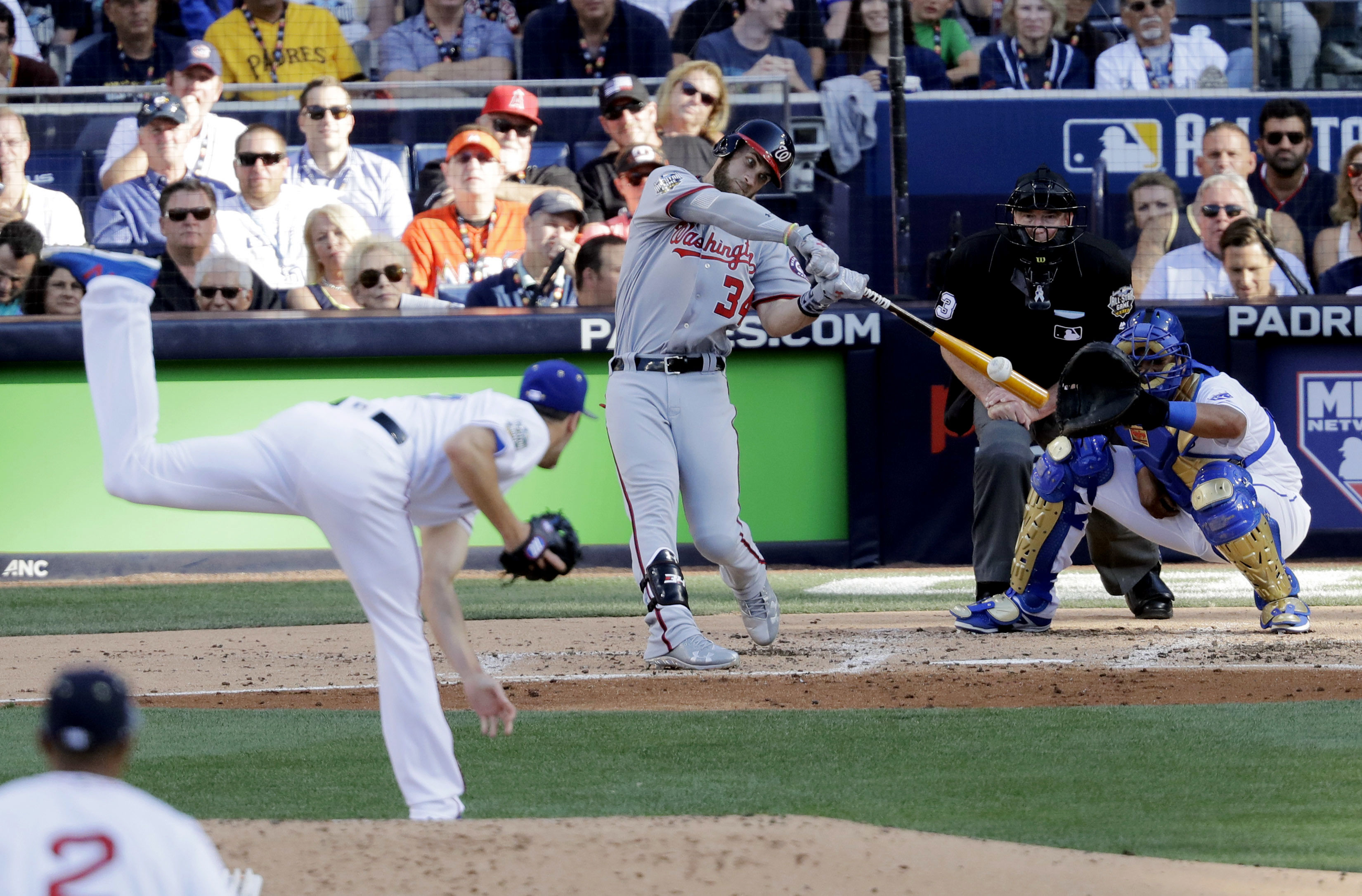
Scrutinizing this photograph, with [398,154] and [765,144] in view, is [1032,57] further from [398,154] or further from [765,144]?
[765,144]

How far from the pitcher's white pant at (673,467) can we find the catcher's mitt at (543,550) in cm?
218

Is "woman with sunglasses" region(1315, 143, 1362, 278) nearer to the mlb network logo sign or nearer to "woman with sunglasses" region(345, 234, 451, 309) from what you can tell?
"woman with sunglasses" region(345, 234, 451, 309)

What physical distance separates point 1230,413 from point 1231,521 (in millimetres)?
448

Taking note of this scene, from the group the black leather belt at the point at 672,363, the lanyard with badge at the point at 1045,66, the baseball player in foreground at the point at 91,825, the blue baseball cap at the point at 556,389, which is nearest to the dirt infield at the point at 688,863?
the blue baseball cap at the point at 556,389

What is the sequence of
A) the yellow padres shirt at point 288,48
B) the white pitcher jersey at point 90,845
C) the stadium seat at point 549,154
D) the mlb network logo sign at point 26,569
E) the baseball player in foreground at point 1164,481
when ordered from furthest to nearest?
1. the yellow padres shirt at point 288,48
2. the stadium seat at point 549,154
3. the mlb network logo sign at point 26,569
4. the baseball player in foreground at point 1164,481
5. the white pitcher jersey at point 90,845

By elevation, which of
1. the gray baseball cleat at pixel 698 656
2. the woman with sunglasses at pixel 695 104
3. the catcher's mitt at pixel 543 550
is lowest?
the gray baseball cleat at pixel 698 656

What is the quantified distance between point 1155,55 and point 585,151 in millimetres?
3997


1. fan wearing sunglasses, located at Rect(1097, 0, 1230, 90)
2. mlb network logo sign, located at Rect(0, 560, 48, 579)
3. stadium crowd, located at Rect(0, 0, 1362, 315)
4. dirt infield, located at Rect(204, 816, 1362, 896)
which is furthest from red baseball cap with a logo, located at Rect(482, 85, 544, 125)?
dirt infield, located at Rect(204, 816, 1362, 896)

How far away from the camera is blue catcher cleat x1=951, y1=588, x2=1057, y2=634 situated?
700 cm

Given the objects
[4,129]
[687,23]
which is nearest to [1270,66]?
[687,23]

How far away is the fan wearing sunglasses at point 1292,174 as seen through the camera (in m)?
10.1

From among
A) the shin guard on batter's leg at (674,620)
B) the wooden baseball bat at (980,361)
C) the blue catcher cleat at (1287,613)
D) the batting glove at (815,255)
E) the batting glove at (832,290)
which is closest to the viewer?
the batting glove at (815,255)

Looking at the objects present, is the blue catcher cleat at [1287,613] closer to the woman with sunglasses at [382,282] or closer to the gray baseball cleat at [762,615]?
the gray baseball cleat at [762,615]

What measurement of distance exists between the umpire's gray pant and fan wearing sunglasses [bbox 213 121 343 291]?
14.6 ft
